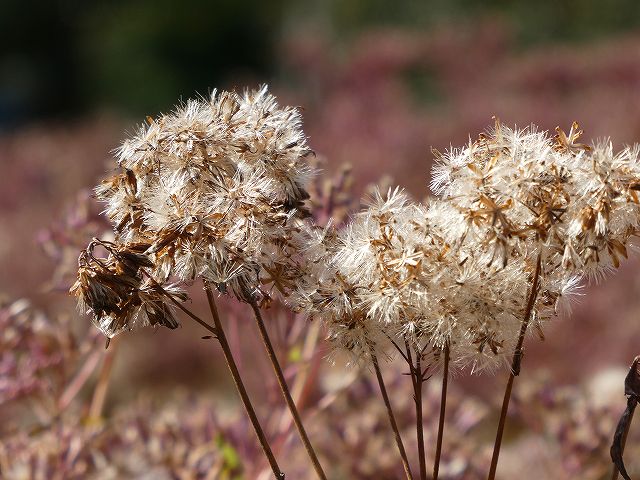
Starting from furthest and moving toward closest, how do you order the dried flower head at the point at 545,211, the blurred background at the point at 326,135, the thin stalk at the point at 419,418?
1. the blurred background at the point at 326,135
2. the thin stalk at the point at 419,418
3. the dried flower head at the point at 545,211

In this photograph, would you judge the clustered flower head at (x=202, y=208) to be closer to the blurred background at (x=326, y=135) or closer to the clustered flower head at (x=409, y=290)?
the clustered flower head at (x=409, y=290)

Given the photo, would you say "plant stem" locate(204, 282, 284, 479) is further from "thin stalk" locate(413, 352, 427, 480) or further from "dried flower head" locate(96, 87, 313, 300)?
"thin stalk" locate(413, 352, 427, 480)

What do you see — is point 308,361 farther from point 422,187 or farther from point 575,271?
point 422,187

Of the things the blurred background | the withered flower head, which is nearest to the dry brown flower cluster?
the withered flower head

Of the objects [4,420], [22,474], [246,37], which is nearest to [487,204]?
[22,474]

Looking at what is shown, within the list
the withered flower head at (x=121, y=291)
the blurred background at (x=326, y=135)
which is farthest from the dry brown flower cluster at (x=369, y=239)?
the blurred background at (x=326, y=135)

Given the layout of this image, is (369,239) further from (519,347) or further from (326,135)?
(326,135)
